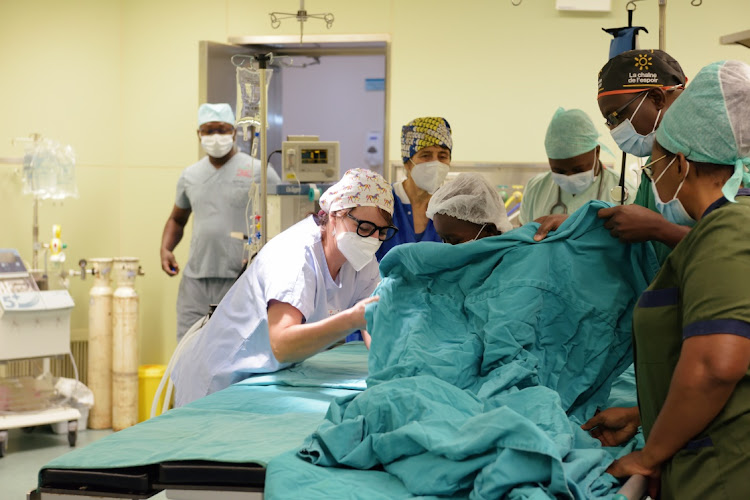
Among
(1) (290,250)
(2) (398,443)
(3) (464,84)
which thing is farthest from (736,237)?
(3) (464,84)

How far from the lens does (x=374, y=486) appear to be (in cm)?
160

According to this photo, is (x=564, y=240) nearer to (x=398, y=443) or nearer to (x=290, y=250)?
(x=398, y=443)

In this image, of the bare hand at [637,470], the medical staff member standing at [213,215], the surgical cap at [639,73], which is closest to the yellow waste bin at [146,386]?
the medical staff member standing at [213,215]

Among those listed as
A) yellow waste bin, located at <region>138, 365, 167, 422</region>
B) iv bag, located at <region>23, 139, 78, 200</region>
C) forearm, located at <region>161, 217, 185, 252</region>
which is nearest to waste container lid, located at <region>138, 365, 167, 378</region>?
yellow waste bin, located at <region>138, 365, 167, 422</region>

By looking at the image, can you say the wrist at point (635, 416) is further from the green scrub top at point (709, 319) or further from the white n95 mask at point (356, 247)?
the white n95 mask at point (356, 247)

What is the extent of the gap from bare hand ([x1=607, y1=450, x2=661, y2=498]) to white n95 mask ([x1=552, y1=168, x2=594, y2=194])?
1.67 metres

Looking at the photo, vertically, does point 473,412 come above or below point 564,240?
below

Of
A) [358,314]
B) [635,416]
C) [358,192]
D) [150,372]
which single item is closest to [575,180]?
[358,192]

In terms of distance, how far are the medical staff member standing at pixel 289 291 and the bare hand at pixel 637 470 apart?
1.16 m

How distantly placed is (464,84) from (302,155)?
1946mm

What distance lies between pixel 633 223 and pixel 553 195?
1416 mm

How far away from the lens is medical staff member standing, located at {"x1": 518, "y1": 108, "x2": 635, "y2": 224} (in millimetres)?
3070

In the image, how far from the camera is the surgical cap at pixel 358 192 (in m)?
2.75

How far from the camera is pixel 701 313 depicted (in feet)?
4.72
